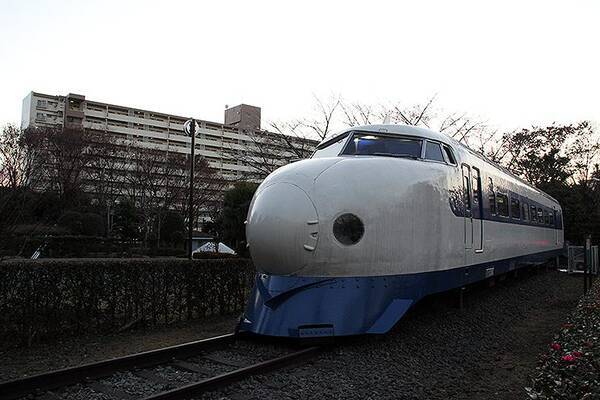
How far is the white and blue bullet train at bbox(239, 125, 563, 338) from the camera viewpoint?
697cm

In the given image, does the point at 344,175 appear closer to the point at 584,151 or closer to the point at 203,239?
the point at 584,151

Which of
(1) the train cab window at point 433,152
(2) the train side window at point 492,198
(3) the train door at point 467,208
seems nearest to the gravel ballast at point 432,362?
(3) the train door at point 467,208

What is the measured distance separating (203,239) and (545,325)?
45.3 meters

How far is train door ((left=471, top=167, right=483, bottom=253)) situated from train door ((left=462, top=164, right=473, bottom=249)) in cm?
19

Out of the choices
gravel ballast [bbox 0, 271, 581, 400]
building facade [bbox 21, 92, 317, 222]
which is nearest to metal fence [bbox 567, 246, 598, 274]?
gravel ballast [bbox 0, 271, 581, 400]

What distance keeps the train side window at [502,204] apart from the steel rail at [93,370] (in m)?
7.51

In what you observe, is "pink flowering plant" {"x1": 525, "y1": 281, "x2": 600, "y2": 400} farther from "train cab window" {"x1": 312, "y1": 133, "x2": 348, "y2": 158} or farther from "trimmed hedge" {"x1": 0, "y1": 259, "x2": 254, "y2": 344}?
"trimmed hedge" {"x1": 0, "y1": 259, "x2": 254, "y2": 344}

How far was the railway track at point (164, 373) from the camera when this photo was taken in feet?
17.0

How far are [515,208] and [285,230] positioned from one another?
932 centimetres

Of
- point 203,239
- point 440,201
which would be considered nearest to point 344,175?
point 440,201

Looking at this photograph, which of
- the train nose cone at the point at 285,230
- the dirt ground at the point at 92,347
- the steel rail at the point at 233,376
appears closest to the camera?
the steel rail at the point at 233,376

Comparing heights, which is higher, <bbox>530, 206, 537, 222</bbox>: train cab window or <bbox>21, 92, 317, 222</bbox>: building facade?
<bbox>21, 92, 317, 222</bbox>: building facade

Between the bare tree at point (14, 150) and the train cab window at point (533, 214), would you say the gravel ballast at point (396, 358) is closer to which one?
the train cab window at point (533, 214)

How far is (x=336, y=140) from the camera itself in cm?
918
